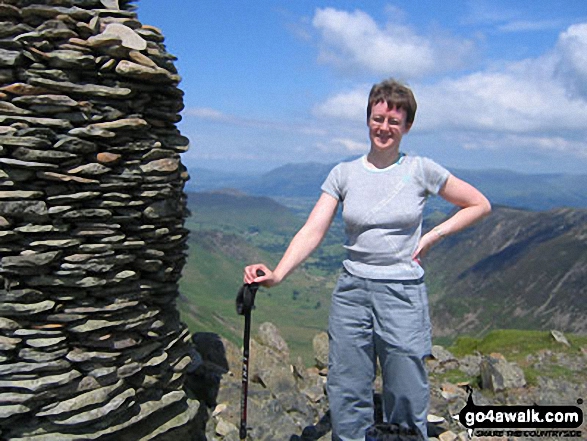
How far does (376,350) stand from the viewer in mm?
6719

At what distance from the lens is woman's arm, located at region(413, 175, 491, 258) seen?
6.38 meters

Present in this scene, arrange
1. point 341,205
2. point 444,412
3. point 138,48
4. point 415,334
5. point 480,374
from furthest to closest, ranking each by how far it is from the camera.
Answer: point 480,374 < point 444,412 < point 138,48 < point 341,205 < point 415,334

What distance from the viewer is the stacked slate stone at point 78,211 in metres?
7.21

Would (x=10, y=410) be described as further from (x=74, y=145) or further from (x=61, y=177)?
(x=74, y=145)

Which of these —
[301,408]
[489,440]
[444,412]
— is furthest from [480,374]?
[301,408]

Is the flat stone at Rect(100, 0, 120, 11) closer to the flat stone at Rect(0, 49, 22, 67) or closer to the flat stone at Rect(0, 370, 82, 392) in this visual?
the flat stone at Rect(0, 49, 22, 67)

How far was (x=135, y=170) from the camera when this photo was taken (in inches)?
311

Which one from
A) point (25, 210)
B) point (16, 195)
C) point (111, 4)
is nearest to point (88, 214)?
point (25, 210)

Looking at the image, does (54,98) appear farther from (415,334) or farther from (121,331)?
(415,334)

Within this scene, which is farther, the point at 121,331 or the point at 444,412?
the point at 444,412

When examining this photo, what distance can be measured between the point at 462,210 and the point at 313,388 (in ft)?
21.2

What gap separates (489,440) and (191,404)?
5351mm

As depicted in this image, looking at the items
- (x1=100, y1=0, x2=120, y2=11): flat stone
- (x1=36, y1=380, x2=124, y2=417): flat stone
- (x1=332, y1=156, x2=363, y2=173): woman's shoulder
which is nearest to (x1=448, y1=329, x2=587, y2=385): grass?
(x1=332, y1=156, x2=363, y2=173): woman's shoulder

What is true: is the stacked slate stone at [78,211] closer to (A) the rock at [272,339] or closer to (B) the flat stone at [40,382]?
(B) the flat stone at [40,382]
